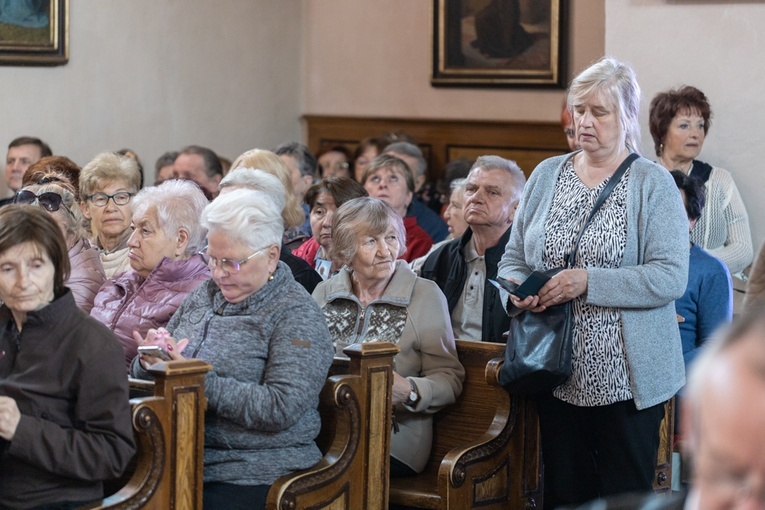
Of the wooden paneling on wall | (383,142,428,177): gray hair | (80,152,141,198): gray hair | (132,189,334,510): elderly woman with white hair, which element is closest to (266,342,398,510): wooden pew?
(132,189,334,510): elderly woman with white hair

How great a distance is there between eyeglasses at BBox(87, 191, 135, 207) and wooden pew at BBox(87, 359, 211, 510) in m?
1.90

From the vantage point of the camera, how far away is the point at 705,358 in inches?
33.8

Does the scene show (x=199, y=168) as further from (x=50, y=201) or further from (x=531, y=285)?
(x=531, y=285)

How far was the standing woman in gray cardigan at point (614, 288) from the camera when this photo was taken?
120 inches

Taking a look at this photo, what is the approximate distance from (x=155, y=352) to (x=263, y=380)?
0.29m

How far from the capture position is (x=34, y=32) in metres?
7.62

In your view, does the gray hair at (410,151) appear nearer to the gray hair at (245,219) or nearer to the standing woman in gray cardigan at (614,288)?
the standing woman in gray cardigan at (614,288)

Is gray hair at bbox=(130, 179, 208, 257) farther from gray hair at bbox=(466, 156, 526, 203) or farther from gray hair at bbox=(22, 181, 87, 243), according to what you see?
gray hair at bbox=(466, 156, 526, 203)

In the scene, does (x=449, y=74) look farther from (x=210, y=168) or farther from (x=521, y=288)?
(x=521, y=288)

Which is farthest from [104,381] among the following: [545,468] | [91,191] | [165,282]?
[91,191]

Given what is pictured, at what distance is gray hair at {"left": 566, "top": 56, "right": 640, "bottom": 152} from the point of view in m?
3.12

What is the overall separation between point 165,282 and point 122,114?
16.2 feet

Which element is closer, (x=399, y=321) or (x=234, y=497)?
(x=234, y=497)

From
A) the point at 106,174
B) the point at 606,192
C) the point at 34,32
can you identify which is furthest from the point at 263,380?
the point at 34,32
